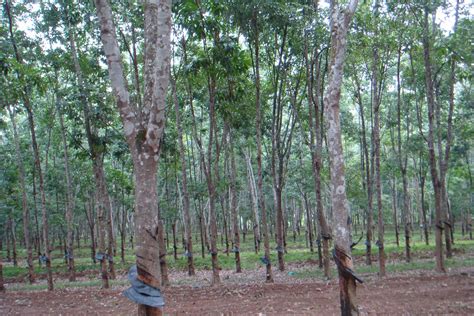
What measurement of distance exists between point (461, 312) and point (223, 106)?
8.89m

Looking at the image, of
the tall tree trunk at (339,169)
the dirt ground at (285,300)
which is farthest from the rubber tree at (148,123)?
the dirt ground at (285,300)

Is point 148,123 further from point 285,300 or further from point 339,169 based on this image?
point 285,300

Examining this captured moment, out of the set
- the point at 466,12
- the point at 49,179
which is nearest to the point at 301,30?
the point at 466,12

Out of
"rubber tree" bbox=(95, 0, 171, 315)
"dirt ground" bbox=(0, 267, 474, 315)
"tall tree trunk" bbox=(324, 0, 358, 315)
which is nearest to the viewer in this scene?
"rubber tree" bbox=(95, 0, 171, 315)

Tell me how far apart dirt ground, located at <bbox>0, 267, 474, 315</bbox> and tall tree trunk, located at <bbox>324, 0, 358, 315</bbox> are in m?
2.82

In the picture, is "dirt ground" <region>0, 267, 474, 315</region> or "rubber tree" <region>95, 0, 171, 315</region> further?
"dirt ground" <region>0, 267, 474, 315</region>

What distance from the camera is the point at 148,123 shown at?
14.0ft

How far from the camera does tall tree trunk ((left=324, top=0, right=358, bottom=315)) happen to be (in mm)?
5445

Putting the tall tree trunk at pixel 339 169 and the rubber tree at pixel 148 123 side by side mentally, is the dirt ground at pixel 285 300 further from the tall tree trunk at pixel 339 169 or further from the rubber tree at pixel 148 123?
the rubber tree at pixel 148 123

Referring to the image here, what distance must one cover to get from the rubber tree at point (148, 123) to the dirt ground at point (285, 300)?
189 inches

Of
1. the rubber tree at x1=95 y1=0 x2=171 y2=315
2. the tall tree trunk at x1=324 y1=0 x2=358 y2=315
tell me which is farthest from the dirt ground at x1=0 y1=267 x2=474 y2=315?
the rubber tree at x1=95 y1=0 x2=171 y2=315

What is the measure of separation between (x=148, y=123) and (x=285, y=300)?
684 centimetres

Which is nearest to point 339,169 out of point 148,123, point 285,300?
point 148,123

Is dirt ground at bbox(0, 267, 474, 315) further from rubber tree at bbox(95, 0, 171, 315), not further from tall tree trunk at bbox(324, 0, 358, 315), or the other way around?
rubber tree at bbox(95, 0, 171, 315)
